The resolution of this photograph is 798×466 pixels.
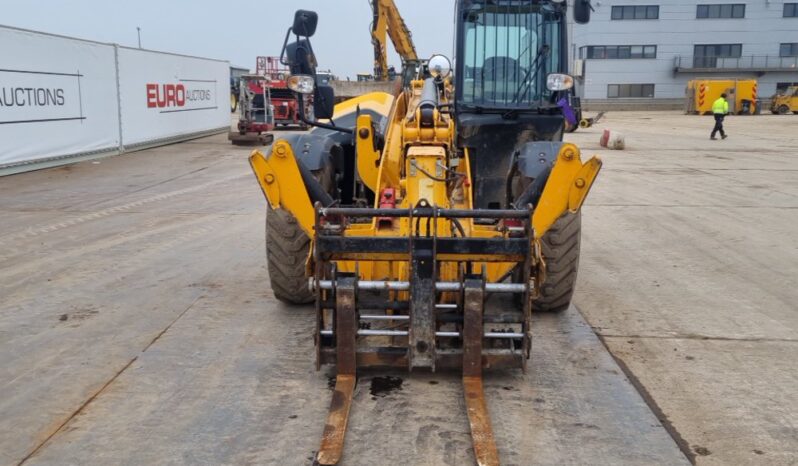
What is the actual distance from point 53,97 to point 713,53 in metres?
48.9

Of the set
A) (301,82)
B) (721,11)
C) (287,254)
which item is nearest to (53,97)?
(287,254)

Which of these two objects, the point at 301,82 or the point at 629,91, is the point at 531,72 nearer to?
the point at 301,82

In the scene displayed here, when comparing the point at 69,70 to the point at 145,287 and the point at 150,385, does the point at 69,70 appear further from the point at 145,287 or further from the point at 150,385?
the point at 150,385

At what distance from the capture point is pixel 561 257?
548cm

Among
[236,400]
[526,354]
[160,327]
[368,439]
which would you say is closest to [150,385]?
[236,400]

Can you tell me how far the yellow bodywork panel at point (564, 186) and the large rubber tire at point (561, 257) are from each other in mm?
455

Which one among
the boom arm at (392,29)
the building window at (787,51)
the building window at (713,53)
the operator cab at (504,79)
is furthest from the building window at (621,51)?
the operator cab at (504,79)

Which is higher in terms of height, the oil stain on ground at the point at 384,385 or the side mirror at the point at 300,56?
the side mirror at the point at 300,56

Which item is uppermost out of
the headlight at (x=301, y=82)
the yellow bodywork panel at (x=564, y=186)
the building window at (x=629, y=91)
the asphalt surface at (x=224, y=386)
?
the building window at (x=629, y=91)

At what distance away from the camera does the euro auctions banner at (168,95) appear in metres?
20.4

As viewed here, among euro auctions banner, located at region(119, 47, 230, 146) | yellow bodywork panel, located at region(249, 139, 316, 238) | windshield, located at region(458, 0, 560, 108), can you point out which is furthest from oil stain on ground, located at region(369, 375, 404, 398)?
euro auctions banner, located at region(119, 47, 230, 146)

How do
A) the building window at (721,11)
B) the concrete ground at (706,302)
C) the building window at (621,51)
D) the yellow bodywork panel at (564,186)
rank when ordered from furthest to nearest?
1. the building window at (621,51)
2. the building window at (721,11)
3. the yellow bodywork panel at (564,186)
4. the concrete ground at (706,302)

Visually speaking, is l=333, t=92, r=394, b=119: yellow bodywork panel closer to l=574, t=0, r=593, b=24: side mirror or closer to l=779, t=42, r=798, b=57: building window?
l=574, t=0, r=593, b=24: side mirror

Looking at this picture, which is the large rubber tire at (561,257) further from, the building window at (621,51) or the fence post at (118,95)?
the building window at (621,51)
